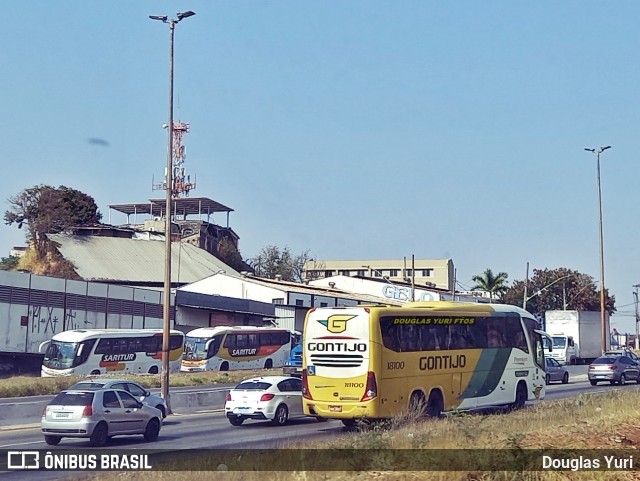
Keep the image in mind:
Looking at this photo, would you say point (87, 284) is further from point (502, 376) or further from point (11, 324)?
point (502, 376)

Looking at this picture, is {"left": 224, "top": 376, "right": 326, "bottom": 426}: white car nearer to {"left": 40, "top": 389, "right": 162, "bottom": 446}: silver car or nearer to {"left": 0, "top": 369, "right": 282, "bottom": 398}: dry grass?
{"left": 40, "top": 389, "right": 162, "bottom": 446}: silver car

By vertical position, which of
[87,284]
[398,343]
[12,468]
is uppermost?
[87,284]

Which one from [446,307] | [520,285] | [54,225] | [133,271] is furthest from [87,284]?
[520,285]

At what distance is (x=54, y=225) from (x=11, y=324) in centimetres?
4351

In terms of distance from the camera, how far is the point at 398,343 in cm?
2292

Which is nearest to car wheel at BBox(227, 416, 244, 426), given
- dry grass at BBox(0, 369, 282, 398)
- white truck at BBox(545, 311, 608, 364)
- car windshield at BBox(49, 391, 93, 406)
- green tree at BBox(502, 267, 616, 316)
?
car windshield at BBox(49, 391, 93, 406)

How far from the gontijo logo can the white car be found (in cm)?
449

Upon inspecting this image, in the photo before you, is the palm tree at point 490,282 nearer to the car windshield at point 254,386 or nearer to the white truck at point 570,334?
the white truck at point 570,334

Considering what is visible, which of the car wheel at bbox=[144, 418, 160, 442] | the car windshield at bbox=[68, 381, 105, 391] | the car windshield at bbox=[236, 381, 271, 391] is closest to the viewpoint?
the car windshield at bbox=[68, 381, 105, 391]

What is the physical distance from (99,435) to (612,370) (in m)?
29.3

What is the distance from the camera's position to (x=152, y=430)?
2295 cm

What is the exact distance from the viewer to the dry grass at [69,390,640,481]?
36.2 feet

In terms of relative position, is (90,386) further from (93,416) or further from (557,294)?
(557,294)

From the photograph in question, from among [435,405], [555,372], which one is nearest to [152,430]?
[435,405]
